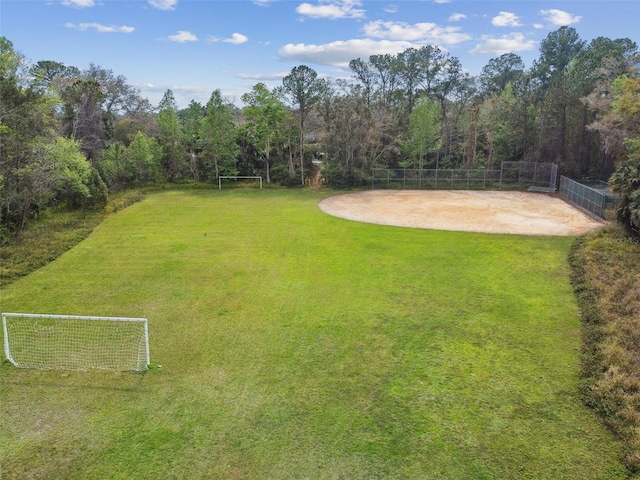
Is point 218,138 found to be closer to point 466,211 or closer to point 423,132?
point 423,132

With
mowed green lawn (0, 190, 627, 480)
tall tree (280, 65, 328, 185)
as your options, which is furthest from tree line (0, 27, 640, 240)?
mowed green lawn (0, 190, 627, 480)

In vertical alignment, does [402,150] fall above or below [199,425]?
above

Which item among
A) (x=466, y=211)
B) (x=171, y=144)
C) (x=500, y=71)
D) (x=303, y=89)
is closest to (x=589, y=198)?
(x=466, y=211)

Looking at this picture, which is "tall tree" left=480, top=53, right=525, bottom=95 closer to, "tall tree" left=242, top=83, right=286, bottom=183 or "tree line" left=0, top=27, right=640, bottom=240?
"tree line" left=0, top=27, right=640, bottom=240

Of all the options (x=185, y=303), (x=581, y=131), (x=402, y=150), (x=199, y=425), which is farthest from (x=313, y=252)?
(x=581, y=131)

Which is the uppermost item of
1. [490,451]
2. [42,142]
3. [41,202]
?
[42,142]

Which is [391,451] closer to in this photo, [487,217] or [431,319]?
[431,319]

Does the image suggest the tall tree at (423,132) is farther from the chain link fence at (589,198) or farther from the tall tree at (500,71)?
the tall tree at (500,71)

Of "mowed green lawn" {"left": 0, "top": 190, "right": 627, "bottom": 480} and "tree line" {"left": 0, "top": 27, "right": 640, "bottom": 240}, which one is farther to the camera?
"tree line" {"left": 0, "top": 27, "right": 640, "bottom": 240}
